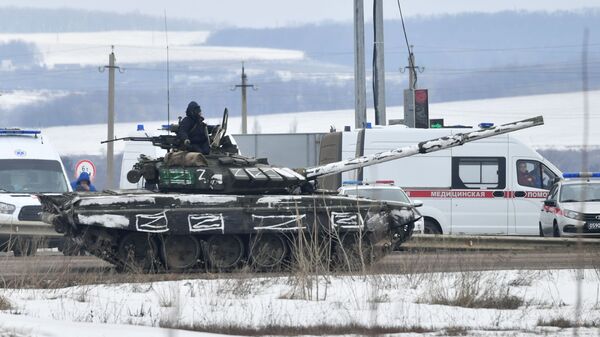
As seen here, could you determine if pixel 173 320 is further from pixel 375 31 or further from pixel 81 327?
pixel 375 31

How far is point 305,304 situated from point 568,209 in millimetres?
12572

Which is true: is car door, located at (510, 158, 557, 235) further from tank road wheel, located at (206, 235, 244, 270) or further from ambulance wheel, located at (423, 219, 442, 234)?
tank road wheel, located at (206, 235, 244, 270)

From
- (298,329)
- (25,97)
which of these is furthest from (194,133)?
(25,97)

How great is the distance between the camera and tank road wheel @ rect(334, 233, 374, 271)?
1798 centimetres

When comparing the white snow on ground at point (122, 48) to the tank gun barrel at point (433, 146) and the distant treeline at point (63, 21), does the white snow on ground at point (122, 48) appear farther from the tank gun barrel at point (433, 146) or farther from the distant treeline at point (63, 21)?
the tank gun barrel at point (433, 146)

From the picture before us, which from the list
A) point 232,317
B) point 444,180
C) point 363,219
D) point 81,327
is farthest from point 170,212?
point 444,180

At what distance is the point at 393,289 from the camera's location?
49.5 ft

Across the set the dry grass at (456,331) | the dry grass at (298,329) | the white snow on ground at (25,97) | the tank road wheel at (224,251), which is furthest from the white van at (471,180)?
the white snow on ground at (25,97)

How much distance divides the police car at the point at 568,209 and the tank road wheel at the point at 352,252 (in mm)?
7158

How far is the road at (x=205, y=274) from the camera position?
15.7 metres

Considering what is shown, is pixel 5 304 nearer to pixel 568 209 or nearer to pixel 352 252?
pixel 352 252

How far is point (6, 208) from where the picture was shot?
22.7 metres

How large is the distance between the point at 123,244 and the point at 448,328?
22.9 ft

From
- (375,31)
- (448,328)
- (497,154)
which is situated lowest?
(448,328)
